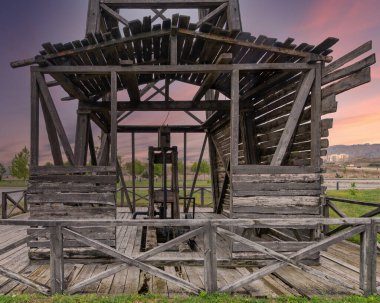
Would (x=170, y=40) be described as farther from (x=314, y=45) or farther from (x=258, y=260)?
(x=258, y=260)

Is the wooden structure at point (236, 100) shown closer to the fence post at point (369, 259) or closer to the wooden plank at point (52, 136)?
the wooden plank at point (52, 136)

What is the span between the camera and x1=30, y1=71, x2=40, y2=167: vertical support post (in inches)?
241

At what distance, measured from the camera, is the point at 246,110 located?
8898 millimetres

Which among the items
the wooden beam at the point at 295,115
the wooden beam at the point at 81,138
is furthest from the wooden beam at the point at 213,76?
the wooden beam at the point at 81,138

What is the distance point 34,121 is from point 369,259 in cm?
682

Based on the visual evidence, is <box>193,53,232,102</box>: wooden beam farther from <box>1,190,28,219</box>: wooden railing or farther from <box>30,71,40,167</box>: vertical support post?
<box>1,190,28,219</box>: wooden railing

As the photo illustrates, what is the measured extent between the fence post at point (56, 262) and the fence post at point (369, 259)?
474cm

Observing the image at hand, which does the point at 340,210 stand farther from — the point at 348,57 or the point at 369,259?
the point at 348,57

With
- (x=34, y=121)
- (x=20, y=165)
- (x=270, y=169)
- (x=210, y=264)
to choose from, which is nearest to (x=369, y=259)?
(x=270, y=169)

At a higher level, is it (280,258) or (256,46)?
(256,46)

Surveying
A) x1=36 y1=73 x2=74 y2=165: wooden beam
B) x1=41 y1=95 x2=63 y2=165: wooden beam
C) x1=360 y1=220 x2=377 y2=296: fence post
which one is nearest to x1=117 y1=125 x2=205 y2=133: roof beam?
x1=41 y1=95 x2=63 y2=165: wooden beam

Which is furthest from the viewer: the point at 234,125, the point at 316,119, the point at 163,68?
the point at 163,68

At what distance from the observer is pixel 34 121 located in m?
6.16

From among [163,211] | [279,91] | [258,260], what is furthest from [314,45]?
[163,211]
